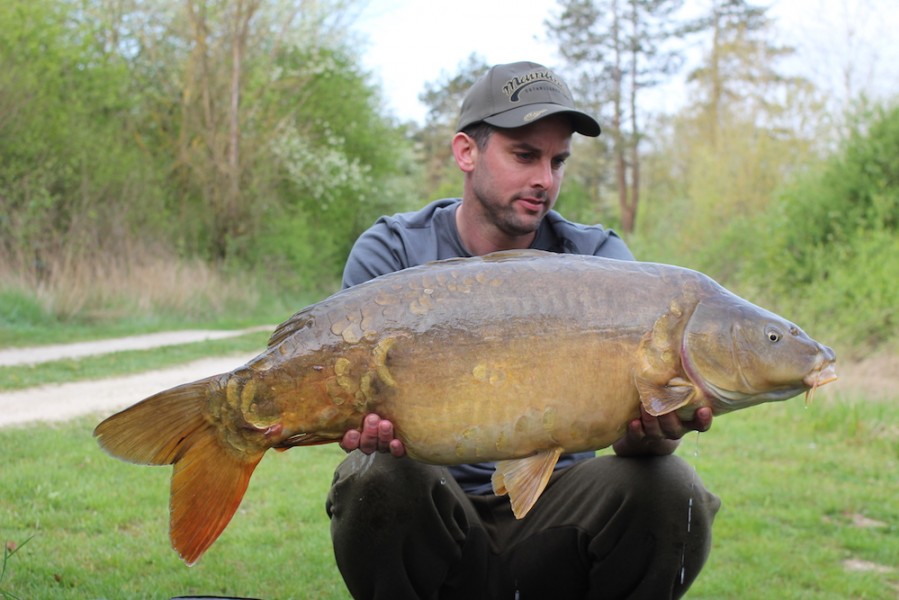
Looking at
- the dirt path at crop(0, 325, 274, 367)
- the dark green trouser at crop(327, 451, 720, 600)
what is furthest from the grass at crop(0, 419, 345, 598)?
the dirt path at crop(0, 325, 274, 367)

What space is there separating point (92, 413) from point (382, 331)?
4964mm

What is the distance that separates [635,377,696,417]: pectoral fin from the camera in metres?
2.04

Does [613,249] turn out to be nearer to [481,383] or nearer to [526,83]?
[526,83]

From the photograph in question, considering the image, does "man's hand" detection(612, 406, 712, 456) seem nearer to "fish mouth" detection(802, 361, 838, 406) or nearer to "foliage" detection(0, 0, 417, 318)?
"fish mouth" detection(802, 361, 838, 406)

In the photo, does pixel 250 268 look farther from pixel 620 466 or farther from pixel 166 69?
pixel 620 466

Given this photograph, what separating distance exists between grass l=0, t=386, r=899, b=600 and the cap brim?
70.4 inches

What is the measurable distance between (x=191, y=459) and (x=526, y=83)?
154 centimetres

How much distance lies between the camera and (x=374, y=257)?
286 cm

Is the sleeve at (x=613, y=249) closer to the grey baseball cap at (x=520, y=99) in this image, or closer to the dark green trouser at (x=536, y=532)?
the grey baseball cap at (x=520, y=99)

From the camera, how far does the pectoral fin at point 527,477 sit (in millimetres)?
2080

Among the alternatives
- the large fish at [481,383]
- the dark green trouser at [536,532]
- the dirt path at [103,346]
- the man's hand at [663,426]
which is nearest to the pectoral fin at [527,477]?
the large fish at [481,383]

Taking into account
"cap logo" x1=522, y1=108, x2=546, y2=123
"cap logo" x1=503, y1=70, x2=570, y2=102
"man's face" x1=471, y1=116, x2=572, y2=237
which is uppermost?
"cap logo" x1=503, y1=70, x2=570, y2=102

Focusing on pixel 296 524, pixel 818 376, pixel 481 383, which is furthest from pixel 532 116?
pixel 296 524

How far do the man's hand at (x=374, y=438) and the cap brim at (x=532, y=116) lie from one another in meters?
1.14
